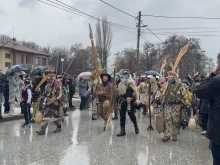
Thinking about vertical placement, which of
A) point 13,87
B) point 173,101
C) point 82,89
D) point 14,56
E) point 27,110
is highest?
point 14,56

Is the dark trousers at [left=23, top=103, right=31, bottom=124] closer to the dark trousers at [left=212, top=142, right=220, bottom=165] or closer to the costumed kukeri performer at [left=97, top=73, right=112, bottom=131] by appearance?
the costumed kukeri performer at [left=97, top=73, right=112, bottom=131]

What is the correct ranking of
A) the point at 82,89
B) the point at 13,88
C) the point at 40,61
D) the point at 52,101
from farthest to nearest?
the point at 40,61
the point at 82,89
the point at 13,88
the point at 52,101

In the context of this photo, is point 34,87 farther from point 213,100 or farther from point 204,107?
point 213,100

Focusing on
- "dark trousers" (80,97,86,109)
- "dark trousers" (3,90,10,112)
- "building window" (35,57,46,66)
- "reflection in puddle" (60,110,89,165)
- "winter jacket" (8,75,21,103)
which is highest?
"building window" (35,57,46,66)

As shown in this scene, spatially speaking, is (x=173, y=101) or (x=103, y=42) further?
(x=103, y=42)

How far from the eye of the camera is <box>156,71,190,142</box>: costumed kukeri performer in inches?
277

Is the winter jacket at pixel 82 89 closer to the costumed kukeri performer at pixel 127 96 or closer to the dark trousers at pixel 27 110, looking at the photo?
the dark trousers at pixel 27 110

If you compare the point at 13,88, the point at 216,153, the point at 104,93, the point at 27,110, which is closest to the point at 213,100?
the point at 216,153

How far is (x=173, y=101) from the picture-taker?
7.10 metres

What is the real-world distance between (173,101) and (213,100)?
3.74 m

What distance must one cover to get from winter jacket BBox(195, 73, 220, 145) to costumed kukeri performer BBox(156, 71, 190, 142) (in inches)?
143

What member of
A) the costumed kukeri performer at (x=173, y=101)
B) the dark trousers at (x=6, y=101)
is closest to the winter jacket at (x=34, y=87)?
the dark trousers at (x=6, y=101)

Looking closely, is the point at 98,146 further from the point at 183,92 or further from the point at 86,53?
the point at 86,53

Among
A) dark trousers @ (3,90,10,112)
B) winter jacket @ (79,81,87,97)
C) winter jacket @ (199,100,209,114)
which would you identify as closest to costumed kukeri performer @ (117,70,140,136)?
winter jacket @ (199,100,209,114)
